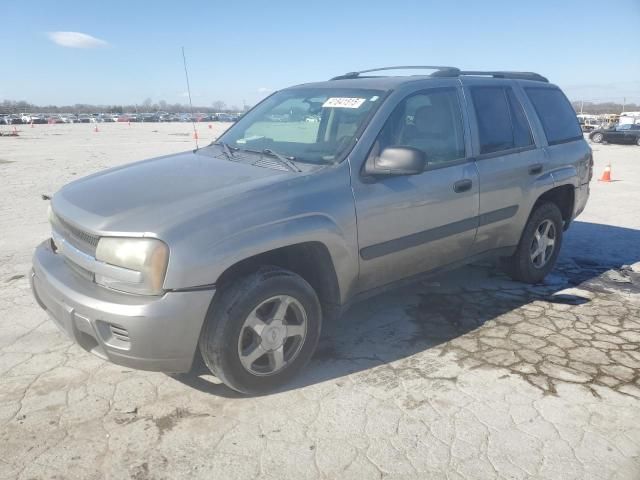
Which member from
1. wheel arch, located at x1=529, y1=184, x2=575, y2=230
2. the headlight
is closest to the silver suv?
the headlight

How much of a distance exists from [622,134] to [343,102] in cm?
2629

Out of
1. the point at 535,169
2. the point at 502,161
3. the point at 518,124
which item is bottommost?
the point at 535,169

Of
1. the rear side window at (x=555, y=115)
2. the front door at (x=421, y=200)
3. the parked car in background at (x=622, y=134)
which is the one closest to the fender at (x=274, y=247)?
the front door at (x=421, y=200)

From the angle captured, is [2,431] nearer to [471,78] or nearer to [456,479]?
[456,479]

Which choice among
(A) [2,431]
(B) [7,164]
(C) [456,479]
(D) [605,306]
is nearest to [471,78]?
(D) [605,306]

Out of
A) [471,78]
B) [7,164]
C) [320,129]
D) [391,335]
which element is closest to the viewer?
[320,129]

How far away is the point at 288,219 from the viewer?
9.37 ft

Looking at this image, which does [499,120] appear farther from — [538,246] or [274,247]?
[274,247]

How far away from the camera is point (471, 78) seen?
4.12 metres

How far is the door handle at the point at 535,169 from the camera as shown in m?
4.34

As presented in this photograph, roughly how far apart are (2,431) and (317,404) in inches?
66.5

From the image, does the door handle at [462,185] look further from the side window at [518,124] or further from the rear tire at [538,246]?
the rear tire at [538,246]

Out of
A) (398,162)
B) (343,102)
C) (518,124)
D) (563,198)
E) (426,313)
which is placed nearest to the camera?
(398,162)

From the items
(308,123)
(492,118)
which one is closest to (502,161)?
(492,118)
